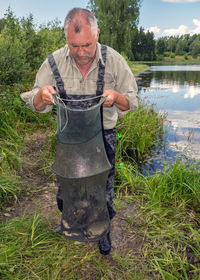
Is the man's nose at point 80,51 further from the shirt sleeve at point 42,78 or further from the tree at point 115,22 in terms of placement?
the tree at point 115,22

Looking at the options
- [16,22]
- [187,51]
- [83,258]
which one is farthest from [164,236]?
[187,51]

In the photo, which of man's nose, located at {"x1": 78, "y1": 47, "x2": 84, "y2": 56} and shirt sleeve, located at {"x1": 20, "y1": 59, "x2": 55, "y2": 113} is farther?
shirt sleeve, located at {"x1": 20, "y1": 59, "x2": 55, "y2": 113}

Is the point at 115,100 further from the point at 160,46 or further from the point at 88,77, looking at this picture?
the point at 160,46

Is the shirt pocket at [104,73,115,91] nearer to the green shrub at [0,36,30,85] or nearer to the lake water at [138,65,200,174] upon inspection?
the lake water at [138,65,200,174]

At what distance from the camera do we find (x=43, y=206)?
3.41 m

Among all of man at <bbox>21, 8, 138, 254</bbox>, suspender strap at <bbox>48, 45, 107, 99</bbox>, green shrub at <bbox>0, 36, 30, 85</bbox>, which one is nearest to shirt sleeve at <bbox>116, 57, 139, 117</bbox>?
man at <bbox>21, 8, 138, 254</bbox>

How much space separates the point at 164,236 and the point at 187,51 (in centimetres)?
13120

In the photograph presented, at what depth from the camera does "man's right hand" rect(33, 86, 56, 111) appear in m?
1.90

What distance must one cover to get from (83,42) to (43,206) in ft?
7.55

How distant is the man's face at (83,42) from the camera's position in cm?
182

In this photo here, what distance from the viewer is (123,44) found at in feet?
90.7

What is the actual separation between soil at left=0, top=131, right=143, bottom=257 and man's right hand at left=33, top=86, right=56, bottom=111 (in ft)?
4.73

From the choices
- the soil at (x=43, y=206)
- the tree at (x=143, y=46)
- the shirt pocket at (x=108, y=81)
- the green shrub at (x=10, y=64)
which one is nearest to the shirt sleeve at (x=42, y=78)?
the shirt pocket at (x=108, y=81)

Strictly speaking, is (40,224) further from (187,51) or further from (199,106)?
(187,51)
